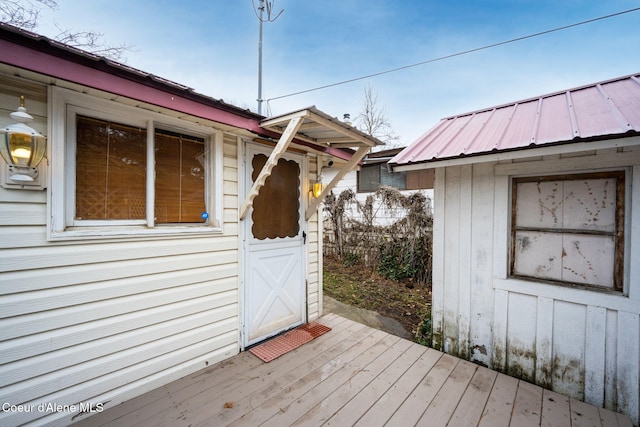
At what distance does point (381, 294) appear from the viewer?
5.26 metres

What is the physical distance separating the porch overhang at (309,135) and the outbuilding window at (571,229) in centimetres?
168

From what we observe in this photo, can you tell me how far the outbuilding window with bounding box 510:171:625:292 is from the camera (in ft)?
6.84

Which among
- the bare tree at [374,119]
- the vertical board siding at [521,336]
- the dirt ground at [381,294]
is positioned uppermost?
the bare tree at [374,119]

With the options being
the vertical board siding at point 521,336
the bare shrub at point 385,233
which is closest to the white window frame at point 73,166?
the vertical board siding at point 521,336

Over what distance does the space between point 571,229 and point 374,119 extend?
36.5 ft

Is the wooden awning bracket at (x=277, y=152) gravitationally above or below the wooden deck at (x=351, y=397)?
above

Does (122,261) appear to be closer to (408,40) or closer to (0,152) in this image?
(0,152)

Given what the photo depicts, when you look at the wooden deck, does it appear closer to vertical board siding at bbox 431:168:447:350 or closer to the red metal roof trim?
vertical board siding at bbox 431:168:447:350

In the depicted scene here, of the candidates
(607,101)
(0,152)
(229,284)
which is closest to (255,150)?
(229,284)

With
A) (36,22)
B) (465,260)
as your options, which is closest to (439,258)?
(465,260)

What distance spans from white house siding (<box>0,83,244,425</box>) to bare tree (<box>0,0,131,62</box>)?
4.00 metres

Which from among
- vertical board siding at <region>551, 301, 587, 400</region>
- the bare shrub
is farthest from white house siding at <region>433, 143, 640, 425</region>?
the bare shrub

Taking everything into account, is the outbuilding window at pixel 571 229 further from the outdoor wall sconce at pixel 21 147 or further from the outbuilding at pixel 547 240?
the outdoor wall sconce at pixel 21 147

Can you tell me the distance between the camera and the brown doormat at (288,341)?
2787 mm
